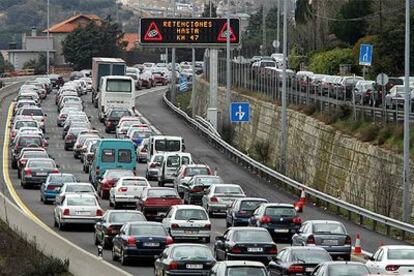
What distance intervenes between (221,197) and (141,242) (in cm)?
1405

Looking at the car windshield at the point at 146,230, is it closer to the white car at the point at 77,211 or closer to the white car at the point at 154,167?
the white car at the point at 77,211

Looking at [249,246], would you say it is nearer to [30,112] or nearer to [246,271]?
[246,271]

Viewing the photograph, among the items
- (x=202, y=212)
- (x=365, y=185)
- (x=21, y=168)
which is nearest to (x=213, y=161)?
(x=21, y=168)

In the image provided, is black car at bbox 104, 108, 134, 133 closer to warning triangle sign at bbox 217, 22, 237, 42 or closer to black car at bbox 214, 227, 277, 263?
warning triangle sign at bbox 217, 22, 237, 42

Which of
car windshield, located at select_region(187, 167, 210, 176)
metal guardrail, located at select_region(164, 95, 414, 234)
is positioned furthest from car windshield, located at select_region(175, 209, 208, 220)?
car windshield, located at select_region(187, 167, 210, 176)

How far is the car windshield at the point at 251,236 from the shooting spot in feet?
117

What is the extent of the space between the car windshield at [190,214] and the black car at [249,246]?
5033 millimetres

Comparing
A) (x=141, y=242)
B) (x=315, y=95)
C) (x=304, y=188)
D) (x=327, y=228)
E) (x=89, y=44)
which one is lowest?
(x=304, y=188)

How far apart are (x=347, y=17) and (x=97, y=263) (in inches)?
2810

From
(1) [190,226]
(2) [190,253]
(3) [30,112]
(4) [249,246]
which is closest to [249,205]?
(1) [190,226]

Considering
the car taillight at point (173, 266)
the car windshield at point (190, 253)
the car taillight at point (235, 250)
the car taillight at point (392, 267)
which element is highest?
the car windshield at point (190, 253)

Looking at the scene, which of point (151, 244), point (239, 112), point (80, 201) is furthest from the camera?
point (239, 112)

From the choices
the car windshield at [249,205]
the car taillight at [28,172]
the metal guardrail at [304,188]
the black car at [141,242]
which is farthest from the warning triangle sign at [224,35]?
the black car at [141,242]

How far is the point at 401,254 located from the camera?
31.6 m
